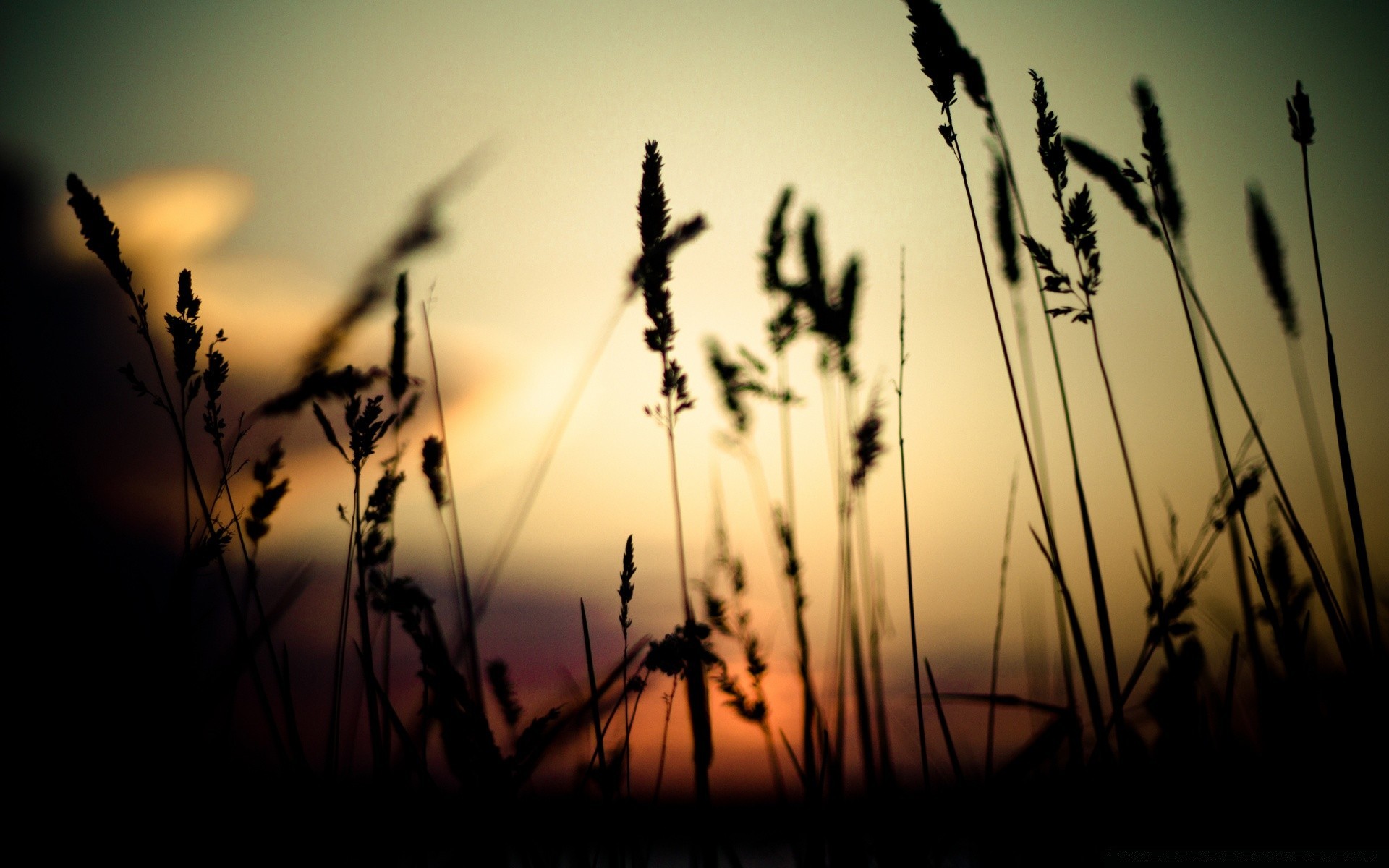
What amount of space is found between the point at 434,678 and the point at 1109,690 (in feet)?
3.18

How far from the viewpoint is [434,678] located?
95cm

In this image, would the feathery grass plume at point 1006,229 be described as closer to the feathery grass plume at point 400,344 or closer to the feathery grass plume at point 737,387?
the feathery grass plume at point 737,387

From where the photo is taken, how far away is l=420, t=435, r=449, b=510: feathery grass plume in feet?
5.21

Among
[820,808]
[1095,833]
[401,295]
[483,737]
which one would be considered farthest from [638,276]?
[1095,833]

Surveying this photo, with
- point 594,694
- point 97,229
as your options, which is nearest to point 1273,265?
point 594,694

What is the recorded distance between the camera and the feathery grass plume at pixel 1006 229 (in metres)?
2.04

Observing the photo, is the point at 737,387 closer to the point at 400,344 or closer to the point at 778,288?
the point at 778,288

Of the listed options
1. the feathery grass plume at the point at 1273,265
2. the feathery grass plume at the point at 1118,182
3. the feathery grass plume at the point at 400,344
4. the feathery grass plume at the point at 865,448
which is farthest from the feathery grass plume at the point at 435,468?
the feathery grass plume at the point at 1273,265

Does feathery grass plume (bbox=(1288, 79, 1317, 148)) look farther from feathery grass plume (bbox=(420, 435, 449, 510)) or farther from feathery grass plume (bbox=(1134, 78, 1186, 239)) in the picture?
feathery grass plume (bbox=(420, 435, 449, 510))

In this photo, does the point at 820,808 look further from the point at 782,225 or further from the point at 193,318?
the point at 782,225

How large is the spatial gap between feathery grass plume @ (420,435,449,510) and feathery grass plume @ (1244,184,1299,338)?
1.94m

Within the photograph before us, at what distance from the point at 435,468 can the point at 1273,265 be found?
1969 millimetres

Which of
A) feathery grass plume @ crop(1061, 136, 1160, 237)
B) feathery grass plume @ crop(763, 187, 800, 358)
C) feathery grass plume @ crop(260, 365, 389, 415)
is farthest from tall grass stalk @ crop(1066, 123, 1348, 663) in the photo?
feathery grass plume @ crop(260, 365, 389, 415)

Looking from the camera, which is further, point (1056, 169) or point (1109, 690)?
point (1056, 169)
